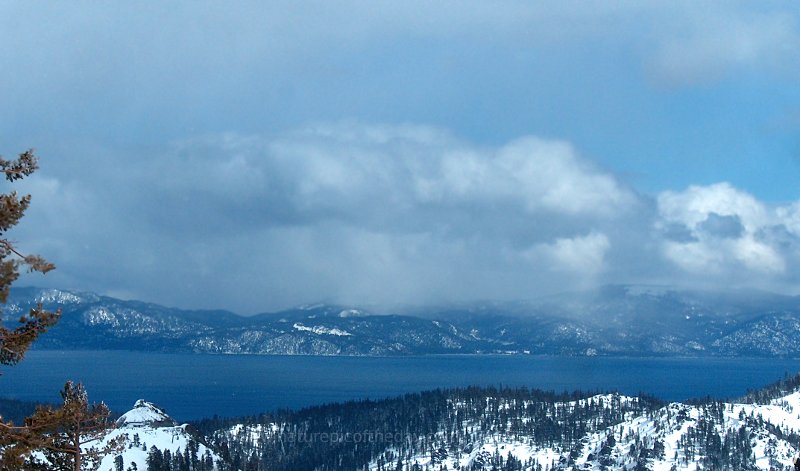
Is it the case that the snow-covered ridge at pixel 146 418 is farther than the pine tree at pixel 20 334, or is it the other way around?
the snow-covered ridge at pixel 146 418

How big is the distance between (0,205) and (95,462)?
12.0 metres

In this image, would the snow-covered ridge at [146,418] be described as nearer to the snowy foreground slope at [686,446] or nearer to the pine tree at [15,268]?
the snowy foreground slope at [686,446]

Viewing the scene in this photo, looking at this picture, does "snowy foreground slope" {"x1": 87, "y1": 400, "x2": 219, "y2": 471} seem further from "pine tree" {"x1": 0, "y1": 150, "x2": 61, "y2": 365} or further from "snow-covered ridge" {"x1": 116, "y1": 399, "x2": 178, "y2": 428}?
"pine tree" {"x1": 0, "y1": 150, "x2": 61, "y2": 365}

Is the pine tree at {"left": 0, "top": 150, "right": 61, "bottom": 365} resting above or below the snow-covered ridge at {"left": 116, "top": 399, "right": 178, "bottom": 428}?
above

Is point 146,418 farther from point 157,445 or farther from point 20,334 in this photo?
point 20,334

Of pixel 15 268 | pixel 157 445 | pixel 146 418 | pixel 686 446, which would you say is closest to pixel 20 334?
pixel 15 268

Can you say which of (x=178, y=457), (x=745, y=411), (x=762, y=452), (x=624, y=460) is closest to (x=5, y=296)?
(x=178, y=457)

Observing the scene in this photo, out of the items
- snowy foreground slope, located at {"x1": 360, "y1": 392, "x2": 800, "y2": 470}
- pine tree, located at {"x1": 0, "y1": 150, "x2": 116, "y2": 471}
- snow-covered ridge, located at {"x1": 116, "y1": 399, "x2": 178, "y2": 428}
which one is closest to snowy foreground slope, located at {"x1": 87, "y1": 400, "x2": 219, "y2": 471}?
snow-covered ridge, located at {"x1": 116, "y1": 399, "x2": 178, "y2": 428}

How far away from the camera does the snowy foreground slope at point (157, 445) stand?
140587 mm

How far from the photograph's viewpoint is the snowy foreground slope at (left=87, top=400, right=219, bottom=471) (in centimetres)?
14059

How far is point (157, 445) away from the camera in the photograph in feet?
509

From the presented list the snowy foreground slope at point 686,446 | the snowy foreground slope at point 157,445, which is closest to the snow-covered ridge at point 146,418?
the snowy foreground slope at point 157,445

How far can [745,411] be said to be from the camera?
651 feet

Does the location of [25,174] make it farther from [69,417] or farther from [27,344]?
[69,417]
